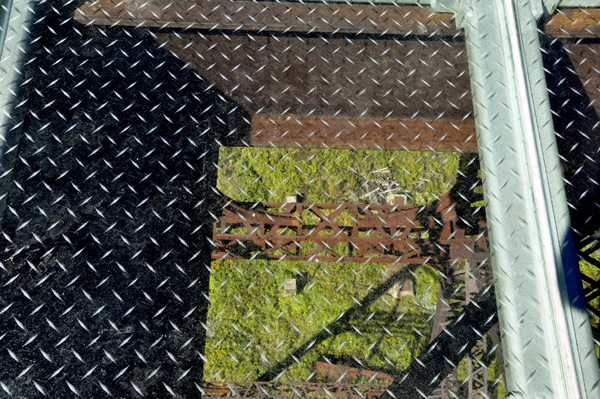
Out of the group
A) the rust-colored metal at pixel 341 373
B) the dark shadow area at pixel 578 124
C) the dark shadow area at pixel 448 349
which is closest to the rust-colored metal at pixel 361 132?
the dark shadow area at pixel 578 124

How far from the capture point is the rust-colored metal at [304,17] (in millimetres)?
1866

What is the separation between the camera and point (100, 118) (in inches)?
67.1

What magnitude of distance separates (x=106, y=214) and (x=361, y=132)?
116 centimetres

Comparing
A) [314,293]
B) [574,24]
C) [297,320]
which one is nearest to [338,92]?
[314,293]

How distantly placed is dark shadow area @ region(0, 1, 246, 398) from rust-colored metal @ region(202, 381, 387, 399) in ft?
0.72

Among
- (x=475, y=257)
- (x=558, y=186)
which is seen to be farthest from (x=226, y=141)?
(x=558, y=186)

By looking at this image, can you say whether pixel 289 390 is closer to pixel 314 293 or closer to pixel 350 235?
pixel 314 293

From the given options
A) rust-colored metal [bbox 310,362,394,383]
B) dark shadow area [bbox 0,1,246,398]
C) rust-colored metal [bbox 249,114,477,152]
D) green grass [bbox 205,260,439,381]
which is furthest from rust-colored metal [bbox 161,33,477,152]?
rust-colored metal [bbox 310,362,394,383]

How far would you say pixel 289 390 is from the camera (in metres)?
1.63

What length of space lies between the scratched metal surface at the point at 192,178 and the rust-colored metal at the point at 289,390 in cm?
1

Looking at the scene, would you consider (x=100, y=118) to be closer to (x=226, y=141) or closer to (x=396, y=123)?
(x=226, y=141)

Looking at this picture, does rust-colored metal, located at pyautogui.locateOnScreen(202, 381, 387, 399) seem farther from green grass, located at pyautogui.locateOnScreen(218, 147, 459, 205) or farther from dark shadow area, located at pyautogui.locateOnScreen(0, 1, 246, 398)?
green grass, located at pyautogui.locateOnScreen(218, 147, 459, 205)

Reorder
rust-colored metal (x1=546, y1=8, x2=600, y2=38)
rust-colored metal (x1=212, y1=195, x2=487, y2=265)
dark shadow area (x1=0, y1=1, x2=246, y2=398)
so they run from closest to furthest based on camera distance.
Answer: dark shadow area (x1=0, y1=1, x2=246, y2=398) → rust-colored metal (x1=212, y1=195, x2=487, y2=265) → rust-colored metal (x1=546, y1=8, x2=600, y2=38)

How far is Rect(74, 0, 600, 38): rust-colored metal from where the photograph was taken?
73.5 inches
